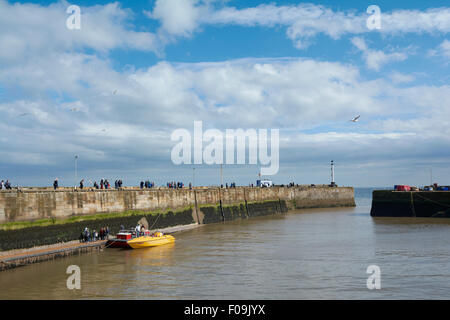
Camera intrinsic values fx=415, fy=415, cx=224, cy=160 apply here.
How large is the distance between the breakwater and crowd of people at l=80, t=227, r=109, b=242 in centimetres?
4444

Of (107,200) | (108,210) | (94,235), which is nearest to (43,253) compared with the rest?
(94,235)

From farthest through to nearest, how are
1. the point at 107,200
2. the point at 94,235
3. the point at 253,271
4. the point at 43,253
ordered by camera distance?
the point at 107,200 < the point at 94,235 < the point at 43,253 < the point at 253,271

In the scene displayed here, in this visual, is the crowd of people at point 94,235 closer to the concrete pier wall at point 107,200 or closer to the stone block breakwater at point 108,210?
the stone block breakwater at point 108,210

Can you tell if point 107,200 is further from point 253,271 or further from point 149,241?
point 253,271

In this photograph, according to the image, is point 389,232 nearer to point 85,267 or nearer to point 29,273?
point 85,267

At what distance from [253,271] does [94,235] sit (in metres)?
16.7

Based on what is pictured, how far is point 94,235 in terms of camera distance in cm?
3516

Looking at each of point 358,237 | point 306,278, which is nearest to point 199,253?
point 306,278

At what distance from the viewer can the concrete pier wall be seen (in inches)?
1193

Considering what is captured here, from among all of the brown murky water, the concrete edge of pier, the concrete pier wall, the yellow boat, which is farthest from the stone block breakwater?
the yellow boat

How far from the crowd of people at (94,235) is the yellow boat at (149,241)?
3.43 meters

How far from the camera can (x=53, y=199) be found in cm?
3347

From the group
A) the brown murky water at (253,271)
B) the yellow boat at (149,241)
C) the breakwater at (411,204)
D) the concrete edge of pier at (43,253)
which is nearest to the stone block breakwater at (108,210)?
the concrete edge of pier at (43,253)
